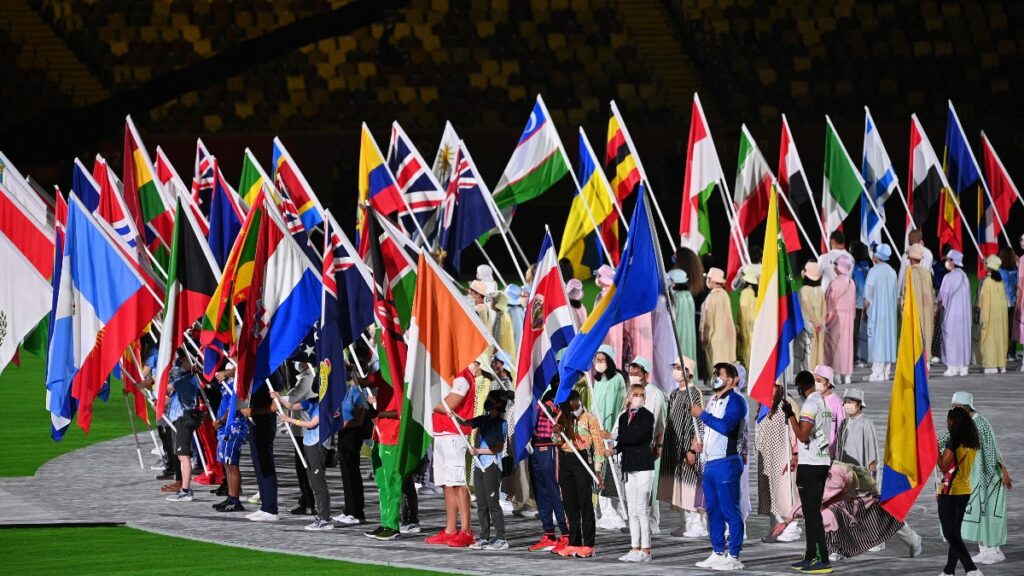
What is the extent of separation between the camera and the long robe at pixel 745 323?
21844 millimetres

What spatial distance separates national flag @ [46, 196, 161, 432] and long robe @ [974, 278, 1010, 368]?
1216 cm

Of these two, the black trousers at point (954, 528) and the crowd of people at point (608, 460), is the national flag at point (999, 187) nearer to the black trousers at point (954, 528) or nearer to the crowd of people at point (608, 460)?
the crowd of people at point (608, 460)

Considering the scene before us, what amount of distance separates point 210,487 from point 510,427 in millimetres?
4466

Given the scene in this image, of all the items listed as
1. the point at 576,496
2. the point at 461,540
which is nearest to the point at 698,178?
the point at 461,540

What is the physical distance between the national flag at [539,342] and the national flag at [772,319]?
1543mm

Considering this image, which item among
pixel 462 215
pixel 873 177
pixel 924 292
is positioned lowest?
pixel 924 292

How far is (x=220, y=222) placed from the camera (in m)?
17.8

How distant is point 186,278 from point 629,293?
441cm

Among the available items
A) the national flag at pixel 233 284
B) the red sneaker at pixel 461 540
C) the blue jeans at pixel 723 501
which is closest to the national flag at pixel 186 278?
the national flag at pixel 233 284

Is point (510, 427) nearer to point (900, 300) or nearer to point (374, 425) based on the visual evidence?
point (374, 425)

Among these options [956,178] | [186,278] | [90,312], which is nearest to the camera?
[186,278]

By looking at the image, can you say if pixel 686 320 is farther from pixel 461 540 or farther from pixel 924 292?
pixel 461 540

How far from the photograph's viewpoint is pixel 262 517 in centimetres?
1524

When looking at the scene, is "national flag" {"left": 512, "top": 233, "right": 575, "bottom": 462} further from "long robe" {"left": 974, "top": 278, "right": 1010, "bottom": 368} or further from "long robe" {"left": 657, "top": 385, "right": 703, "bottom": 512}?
"long robe" {"left": 974, "top": 278, "right": 1010, "bottom": 368}
